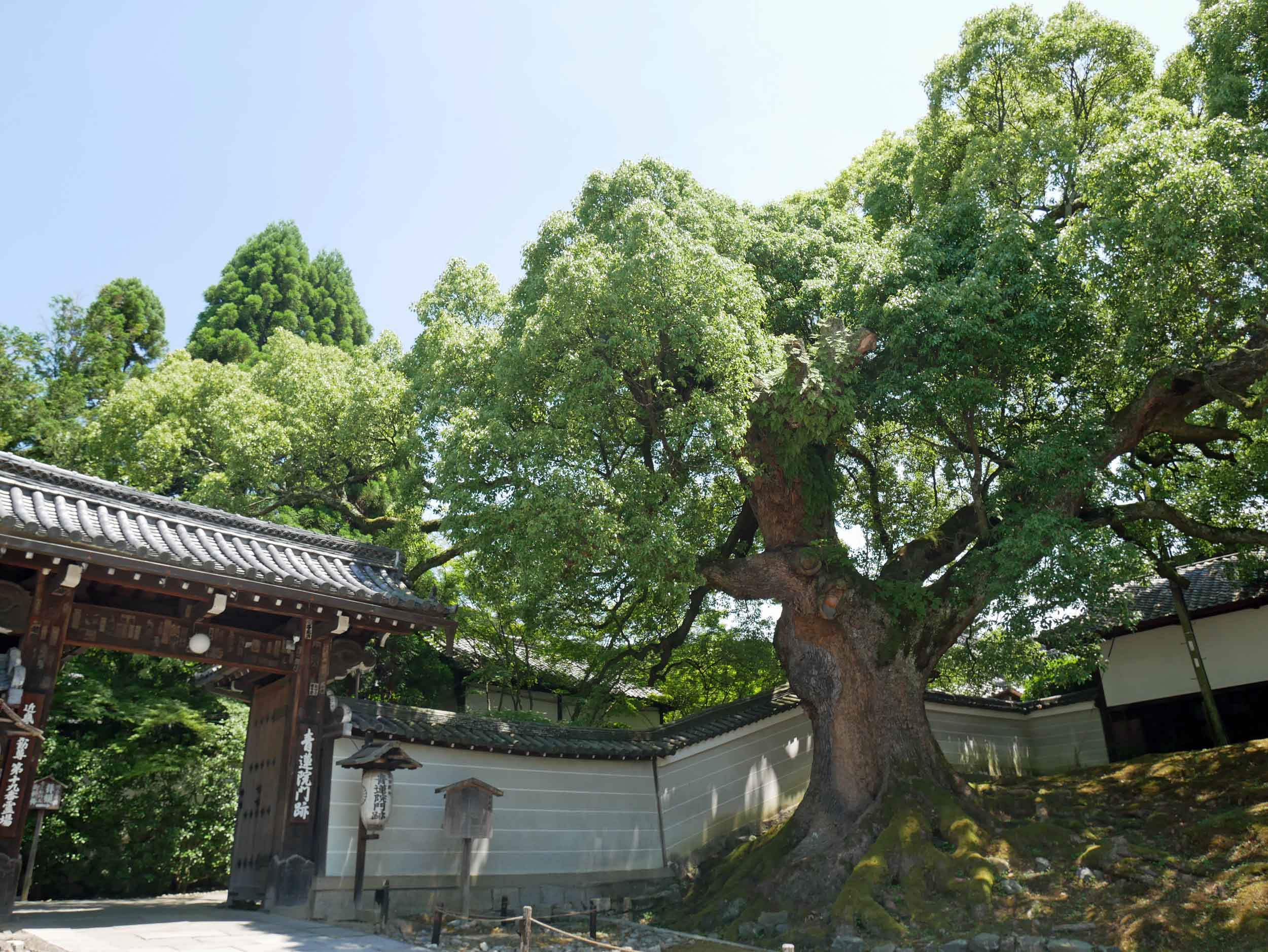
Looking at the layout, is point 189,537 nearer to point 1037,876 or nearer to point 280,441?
point 280,441

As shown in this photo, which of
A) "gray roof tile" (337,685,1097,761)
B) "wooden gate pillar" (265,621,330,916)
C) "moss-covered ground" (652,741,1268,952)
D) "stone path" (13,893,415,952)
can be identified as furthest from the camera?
"gray roof tile" (337,685,1097,761)

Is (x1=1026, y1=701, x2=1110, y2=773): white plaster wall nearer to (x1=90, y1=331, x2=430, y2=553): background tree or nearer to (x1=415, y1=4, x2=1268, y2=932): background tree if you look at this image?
(x1=415, y1=4, x2=1268, y2=932): background tree

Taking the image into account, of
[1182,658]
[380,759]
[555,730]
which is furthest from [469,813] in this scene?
[1182,658]

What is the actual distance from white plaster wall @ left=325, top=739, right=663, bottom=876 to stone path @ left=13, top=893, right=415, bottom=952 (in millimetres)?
1311

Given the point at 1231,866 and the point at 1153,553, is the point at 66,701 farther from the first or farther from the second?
the point at 1153,553

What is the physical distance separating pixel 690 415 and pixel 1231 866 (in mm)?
8319

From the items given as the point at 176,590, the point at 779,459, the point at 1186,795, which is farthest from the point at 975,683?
the point at 176,590

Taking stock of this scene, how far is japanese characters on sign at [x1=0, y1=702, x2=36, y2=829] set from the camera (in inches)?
318

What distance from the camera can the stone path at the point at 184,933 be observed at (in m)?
7.50

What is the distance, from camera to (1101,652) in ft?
60.2

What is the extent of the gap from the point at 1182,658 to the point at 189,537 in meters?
18.6

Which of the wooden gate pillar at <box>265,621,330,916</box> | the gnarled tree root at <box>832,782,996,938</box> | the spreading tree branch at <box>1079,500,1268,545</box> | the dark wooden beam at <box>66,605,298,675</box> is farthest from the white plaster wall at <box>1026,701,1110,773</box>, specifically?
the dark wooden beam at <box>66,605,298,675</box>

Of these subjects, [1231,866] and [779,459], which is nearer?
[1231,866]

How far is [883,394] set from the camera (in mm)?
12523
